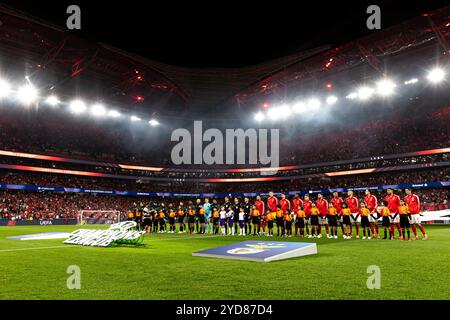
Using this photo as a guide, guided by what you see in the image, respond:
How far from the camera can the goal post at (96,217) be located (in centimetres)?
3656

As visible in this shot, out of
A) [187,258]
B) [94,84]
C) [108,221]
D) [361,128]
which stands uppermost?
[94,84]

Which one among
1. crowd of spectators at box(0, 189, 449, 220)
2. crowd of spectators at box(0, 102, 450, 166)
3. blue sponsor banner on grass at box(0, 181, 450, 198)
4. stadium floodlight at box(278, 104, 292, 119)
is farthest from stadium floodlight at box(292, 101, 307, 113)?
crowd of spectators at box(0, 189, 449, 220)

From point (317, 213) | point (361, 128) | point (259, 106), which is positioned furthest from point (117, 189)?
point (317, 213)

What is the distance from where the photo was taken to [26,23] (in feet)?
85.9

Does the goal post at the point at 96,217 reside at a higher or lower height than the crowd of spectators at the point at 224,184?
lower

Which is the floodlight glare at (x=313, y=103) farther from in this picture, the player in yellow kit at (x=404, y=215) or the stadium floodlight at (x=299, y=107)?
the player in yellow kit at (x=404, y=215)

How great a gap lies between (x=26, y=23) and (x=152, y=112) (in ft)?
87.7

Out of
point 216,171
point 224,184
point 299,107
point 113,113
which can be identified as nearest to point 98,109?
point 113,113

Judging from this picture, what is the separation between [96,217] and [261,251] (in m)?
34.3

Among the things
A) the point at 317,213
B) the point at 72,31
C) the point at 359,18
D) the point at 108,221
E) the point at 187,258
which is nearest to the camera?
the point at 187,258

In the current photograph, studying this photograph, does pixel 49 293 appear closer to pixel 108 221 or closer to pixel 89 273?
pixel 89 273

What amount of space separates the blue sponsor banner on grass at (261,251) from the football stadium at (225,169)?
0.05m

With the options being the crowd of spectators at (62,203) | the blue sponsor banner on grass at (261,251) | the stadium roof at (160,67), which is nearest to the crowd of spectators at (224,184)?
the crowd of spectators at (62,203)

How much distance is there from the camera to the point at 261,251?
331 inches
